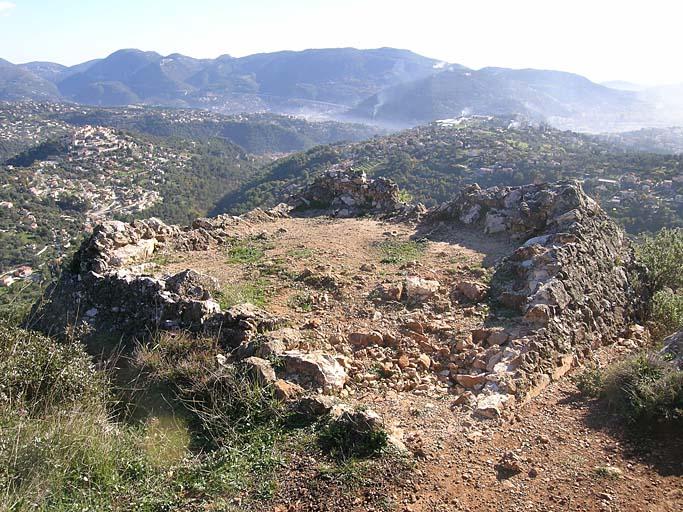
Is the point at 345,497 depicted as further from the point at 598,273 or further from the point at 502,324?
the point at 598,273

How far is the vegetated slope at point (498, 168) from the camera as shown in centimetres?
4291

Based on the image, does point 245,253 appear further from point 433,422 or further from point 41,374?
point 433,422

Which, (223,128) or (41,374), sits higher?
(223,128)

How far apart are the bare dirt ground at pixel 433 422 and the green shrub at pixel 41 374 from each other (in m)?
2.89

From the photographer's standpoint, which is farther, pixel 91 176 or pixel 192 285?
pixel 91 176

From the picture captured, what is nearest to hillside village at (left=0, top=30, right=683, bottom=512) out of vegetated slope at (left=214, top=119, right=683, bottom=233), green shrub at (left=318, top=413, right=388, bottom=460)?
green shrub at (left=318, top=413, right=388, bottom=460)

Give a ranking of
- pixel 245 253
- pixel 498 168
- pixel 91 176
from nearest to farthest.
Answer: pixel 245 253, pixel 498 168, pixel 91 176

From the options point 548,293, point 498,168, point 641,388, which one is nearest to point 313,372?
point 641,388

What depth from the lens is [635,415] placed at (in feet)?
18.5

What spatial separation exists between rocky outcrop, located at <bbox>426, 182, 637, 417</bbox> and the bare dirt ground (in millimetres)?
388

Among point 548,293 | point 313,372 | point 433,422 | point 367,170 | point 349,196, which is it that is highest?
point 349,196

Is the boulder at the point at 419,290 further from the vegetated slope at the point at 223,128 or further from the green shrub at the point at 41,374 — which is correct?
the vegetated slope at the point at 223,128

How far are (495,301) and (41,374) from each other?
25.3 ft

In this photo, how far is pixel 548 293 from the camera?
28.6 feet
